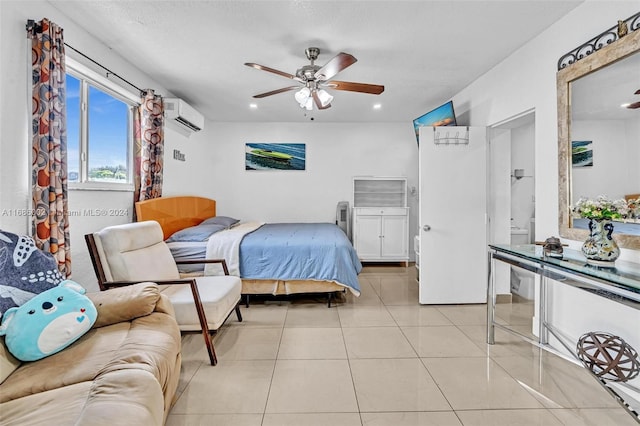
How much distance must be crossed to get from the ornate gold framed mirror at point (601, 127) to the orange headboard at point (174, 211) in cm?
382

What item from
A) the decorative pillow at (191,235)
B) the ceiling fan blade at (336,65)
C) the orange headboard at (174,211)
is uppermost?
the ceiling fan blade at (336,65)

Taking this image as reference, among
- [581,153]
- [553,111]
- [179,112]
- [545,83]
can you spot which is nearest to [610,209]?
[581,153]

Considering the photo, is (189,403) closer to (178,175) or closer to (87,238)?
(87,238)

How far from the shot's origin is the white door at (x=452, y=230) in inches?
139

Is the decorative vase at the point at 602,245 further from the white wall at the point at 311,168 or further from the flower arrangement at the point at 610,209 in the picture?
the white wall at the point at 311,168

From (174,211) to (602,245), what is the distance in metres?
4.08

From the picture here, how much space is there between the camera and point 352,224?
5617mm

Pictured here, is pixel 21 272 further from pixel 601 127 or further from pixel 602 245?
pixel 601 127

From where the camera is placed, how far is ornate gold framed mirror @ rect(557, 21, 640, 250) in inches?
73.9

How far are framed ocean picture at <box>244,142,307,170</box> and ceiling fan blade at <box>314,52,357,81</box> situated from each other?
2.92 metres

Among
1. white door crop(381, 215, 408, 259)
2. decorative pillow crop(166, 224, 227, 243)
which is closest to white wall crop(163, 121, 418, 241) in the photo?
white door crop(381, 215, 408, 259)

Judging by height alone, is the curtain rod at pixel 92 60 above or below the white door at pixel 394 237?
above

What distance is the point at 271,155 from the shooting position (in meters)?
5.75

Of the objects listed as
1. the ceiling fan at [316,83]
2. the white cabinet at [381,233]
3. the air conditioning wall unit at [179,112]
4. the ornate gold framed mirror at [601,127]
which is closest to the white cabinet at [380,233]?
the white cabinet at [381,233]
